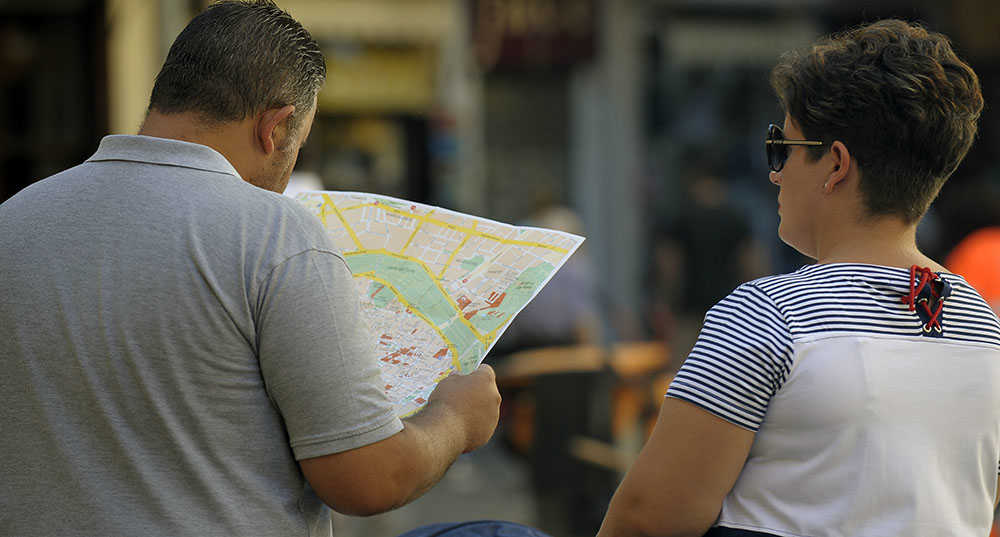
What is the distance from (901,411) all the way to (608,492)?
12.9 feet

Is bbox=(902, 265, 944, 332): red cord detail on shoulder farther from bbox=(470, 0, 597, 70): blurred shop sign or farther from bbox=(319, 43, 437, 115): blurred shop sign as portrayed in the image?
bbox=(470, 0, 597, 70): blurred shop sign

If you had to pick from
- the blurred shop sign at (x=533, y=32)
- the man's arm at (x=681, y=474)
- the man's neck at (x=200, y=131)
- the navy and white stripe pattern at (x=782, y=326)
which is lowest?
the man's arm at (x=681, y=474)

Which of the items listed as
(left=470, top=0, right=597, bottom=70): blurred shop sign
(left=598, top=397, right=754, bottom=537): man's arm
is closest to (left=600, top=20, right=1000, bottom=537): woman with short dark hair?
(left=598, top=397, right=754, bottom=537): man's arm

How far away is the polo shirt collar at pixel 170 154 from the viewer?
64.1 inches

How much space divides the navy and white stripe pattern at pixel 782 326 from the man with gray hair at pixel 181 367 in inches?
18.9

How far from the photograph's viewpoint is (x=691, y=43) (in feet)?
37.3

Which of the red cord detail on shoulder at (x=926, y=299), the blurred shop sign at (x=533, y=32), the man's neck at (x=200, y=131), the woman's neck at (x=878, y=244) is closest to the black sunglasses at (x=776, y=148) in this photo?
the woman's neck at (x=878, y=244)

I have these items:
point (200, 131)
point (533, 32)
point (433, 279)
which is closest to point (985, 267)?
Result: point (433, 279)

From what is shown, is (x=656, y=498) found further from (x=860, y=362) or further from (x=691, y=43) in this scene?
(x=691, y=43)

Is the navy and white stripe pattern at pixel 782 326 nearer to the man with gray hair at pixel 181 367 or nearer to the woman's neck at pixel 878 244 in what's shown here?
the woman's neck at pixel 878 244

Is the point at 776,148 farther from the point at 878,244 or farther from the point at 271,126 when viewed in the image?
the point at 271,126

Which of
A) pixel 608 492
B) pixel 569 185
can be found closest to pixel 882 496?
pixel 608 492

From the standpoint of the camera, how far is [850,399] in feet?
5.24

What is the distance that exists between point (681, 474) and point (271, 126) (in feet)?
2.87
